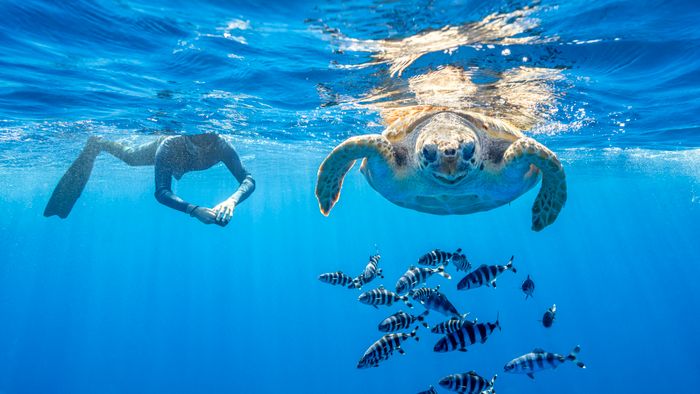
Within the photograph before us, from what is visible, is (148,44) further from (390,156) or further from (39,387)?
(39,387)

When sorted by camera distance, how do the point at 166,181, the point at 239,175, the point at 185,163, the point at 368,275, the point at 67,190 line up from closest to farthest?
the point at 368,275, the point at 166,181, the point at 239,175, the point at 185,163, the point at 67,190

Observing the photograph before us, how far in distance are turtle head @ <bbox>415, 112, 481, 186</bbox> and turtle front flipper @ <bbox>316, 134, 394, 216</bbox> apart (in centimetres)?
53

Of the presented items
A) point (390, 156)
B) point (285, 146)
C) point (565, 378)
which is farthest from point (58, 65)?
point (565, 378)

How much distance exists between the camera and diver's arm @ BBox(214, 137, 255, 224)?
6656 millimetres

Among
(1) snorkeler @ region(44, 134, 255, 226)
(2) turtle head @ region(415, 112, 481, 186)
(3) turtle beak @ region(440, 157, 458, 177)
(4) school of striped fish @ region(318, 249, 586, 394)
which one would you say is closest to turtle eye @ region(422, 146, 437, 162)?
(2) turtle head @ region(415, 112, 481, 186)

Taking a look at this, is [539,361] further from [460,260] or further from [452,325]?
[460,260]

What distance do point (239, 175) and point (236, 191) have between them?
158 cm

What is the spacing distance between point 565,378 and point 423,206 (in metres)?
35.9

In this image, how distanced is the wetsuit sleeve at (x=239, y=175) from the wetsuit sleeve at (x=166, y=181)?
926 millimetres

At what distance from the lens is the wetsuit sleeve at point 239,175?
25.8 ft

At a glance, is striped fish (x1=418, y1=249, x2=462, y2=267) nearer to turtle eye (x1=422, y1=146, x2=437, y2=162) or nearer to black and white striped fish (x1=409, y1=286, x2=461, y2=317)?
black and white striped fish (x1=409, y1=286, x2=461, y2=317)

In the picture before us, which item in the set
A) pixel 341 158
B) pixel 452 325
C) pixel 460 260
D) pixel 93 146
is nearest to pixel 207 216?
pixel 341 158

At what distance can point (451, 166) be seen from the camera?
4918 millimetres

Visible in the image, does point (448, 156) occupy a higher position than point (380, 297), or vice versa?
point (448, 156)
